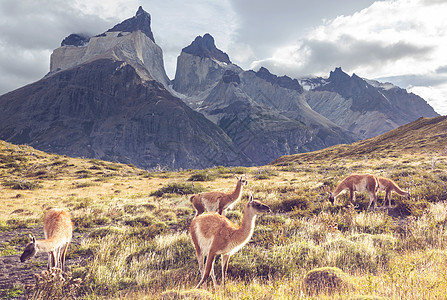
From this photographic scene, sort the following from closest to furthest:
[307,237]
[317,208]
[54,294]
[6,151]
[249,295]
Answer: [249,295] → [54,294] → [307,237] → [317,208] → [6,151]

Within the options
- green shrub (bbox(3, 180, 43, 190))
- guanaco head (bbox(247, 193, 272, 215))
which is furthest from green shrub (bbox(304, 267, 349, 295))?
green shrub (bbox(3, 180, 43, 190))

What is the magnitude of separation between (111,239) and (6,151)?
44.3 m

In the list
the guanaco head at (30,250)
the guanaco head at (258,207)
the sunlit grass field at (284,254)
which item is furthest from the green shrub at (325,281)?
the guanaco head at (30,250)

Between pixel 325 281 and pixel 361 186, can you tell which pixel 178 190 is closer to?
pixel 361 186

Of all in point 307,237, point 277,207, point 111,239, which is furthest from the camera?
point 277,207

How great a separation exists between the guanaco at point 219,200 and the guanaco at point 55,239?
15.2 feet

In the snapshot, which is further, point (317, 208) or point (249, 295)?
point (317, 208)

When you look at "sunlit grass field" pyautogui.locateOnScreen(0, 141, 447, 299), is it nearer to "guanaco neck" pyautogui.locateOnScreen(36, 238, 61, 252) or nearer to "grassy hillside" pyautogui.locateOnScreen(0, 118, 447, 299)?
"grassy hillside" pyautogui.locateOnScreen(0, 118, 447, 299)

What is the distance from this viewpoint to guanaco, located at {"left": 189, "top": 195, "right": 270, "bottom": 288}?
5.60m

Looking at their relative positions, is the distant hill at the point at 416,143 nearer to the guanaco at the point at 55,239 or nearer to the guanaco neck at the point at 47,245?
the guanaco at the point at 55,239

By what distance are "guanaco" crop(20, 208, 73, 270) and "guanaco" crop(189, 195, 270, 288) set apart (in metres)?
3.47

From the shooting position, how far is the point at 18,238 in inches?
391

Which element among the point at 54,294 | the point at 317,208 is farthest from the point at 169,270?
the point at 317,208

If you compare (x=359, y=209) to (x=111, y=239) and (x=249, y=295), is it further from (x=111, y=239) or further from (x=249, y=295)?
(x=111, y=239)
